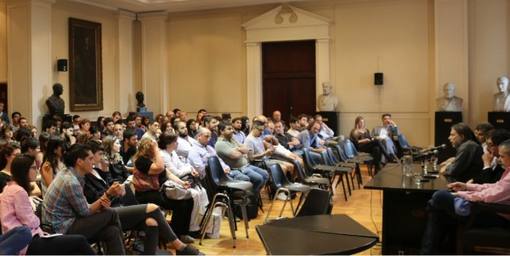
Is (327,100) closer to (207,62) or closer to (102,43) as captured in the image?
(207,62)

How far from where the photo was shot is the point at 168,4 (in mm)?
13234

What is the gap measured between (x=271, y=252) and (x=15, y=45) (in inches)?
407

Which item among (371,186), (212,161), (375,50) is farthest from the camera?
(375,50)

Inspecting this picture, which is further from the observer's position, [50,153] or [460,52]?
[460,52]

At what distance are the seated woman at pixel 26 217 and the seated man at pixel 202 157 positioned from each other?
2723mm

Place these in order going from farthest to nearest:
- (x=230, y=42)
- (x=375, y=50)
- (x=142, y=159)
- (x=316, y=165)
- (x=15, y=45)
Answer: (x=230, y=42) < (x=375, y=50) < (x=15, y=45) < (x=316, y=165) < (x=142, y=159)

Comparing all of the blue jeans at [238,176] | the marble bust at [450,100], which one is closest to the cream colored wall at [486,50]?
the marble bust at [450,100]

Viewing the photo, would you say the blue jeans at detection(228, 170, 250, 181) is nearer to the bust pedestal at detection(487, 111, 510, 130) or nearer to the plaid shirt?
the plaid shirt

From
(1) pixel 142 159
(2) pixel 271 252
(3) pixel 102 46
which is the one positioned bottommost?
(2) pixel 271 252

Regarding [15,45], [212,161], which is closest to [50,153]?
[212,161]

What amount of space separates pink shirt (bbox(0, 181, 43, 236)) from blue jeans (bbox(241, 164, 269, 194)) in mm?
3539

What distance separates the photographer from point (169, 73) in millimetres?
14734

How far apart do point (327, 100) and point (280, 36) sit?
6.82 ft

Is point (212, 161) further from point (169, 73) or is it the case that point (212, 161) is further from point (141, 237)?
point (169, 73)
